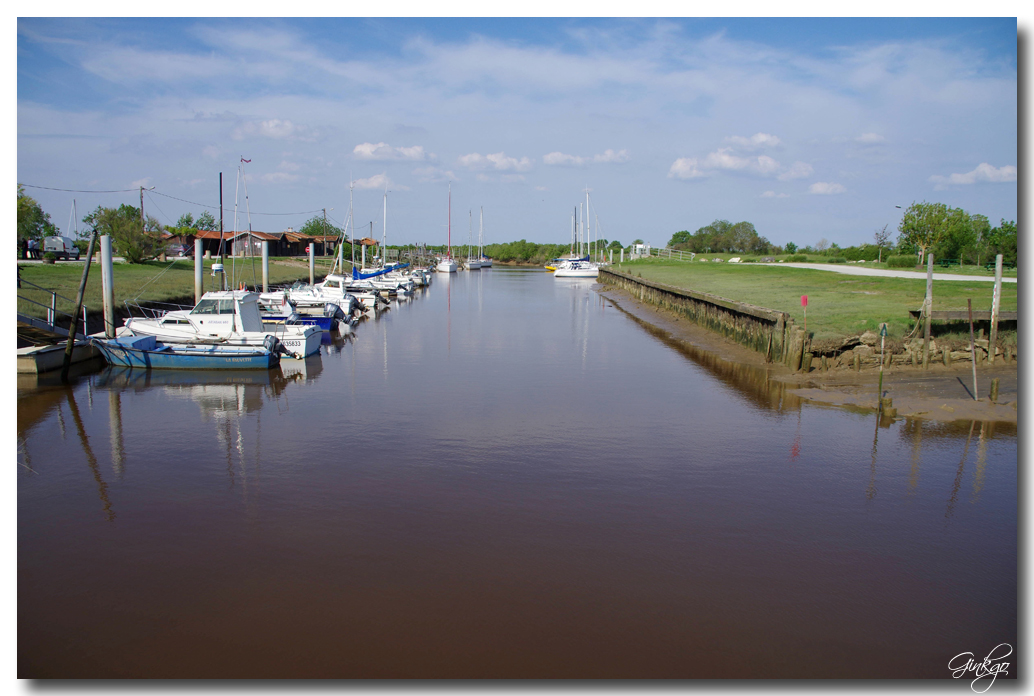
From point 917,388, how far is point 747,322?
9.80m

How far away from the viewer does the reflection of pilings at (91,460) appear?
11.5 meters

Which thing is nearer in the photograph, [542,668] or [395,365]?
[542,668]

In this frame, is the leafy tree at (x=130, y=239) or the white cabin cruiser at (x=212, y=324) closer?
the white cabin cruiser at (x=212, y=324)

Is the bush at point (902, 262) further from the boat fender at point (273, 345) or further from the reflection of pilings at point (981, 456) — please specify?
the boat fender at point (273, 345)

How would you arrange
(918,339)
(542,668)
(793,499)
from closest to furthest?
(542,668) → (793,499) → (918,339)

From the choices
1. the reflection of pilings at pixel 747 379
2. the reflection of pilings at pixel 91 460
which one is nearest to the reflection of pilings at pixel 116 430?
the reflection of pilings at pixel 91 460

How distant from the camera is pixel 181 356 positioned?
23.4 metres

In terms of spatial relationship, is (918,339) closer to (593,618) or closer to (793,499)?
(793,499)

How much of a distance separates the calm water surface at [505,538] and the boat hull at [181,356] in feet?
12.1

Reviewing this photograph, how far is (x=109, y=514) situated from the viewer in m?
11.3

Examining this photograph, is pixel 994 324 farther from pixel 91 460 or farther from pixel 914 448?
pixel 91 460

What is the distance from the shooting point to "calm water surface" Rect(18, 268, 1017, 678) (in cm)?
780

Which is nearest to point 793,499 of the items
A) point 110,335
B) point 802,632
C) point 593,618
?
point 802,632

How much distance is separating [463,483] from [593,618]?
4.79 metres
